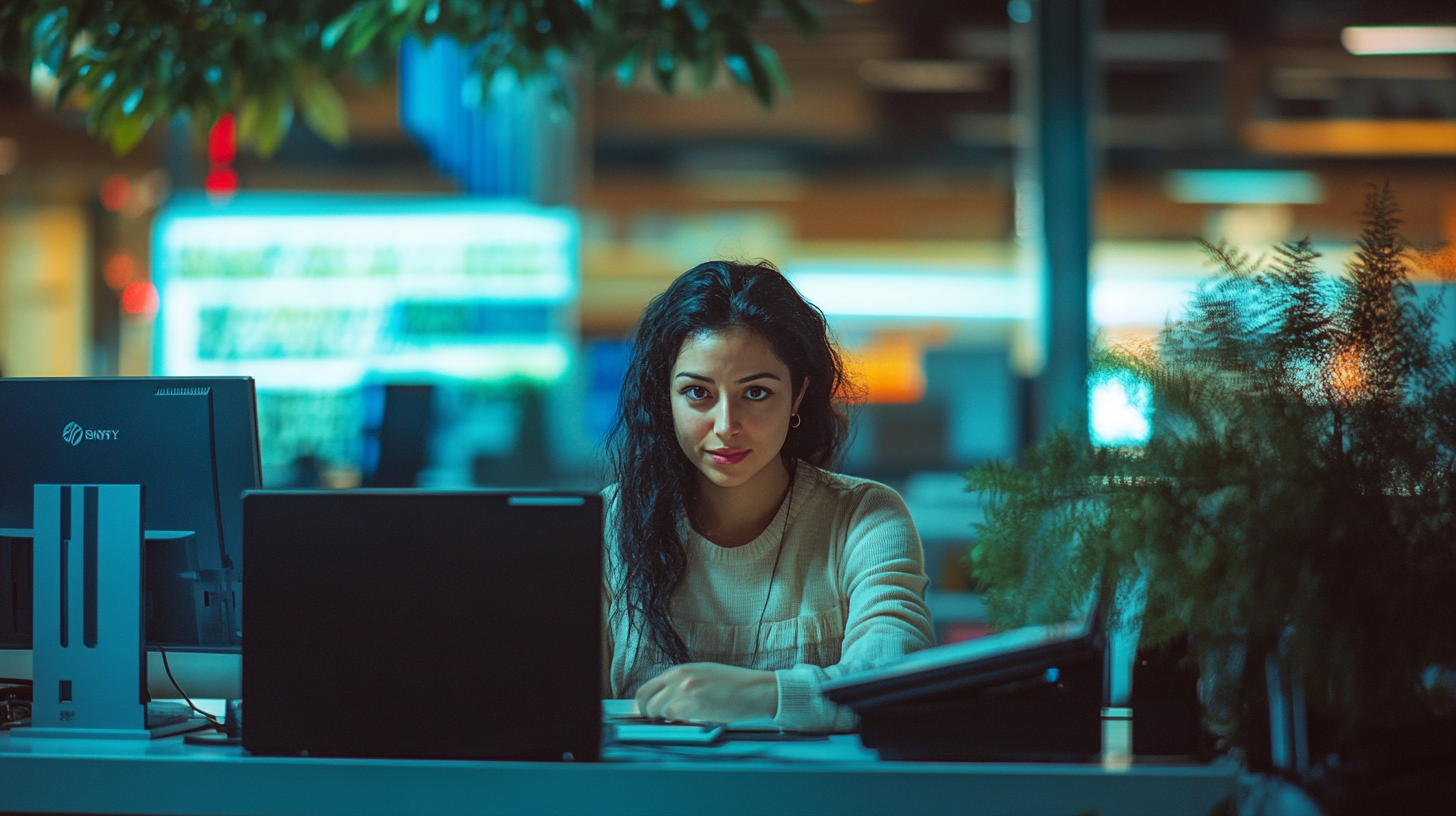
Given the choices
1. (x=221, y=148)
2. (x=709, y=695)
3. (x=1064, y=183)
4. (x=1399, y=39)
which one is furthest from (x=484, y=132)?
(x=1399, y=39)

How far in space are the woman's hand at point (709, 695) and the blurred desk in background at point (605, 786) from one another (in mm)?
93

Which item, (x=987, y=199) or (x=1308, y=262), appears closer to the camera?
(x=1308, y=262)

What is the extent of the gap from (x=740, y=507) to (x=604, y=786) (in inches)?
27.7

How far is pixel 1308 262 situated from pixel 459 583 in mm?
871

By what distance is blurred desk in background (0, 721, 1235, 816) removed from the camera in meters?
1.07

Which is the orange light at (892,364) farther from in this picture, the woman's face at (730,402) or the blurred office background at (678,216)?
the woman's face at (730,402)

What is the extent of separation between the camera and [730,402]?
1.58 metres

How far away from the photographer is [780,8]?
82.7 inches

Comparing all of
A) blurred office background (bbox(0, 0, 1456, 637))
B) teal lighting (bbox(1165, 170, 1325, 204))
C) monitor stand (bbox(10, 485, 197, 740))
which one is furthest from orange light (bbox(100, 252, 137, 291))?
monitor stand (bbox(10, 485, 197, 740))

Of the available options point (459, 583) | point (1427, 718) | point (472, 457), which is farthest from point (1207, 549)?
point (472, 457)

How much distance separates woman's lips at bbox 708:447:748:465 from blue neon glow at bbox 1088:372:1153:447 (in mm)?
516

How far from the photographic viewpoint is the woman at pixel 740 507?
5.22 ft

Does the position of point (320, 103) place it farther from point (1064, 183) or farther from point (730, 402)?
point (1064, 183)

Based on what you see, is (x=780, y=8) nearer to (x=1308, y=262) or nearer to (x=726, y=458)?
(x=726, y=458)
